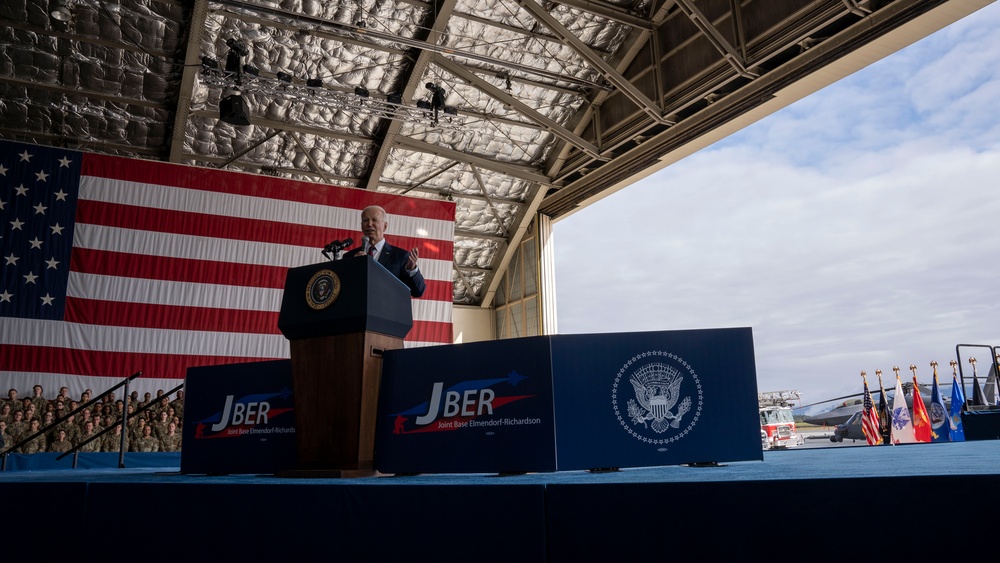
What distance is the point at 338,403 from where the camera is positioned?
7.26ft

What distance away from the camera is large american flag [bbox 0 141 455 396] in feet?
31.4

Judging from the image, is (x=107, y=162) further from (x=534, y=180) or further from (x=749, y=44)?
(x=749, y=44)

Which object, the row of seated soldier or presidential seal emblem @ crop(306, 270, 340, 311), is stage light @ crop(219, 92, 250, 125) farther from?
presidential seal emblem @ crop(306, 270, 340, 311)

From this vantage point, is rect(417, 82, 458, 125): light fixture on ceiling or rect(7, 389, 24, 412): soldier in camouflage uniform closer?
rect(7, 389, 24, 412): soldier in camouflage uniform

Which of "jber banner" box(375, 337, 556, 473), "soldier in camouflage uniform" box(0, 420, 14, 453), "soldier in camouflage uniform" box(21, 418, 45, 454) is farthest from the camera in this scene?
"soldier in camouflage uniform" box(21, 418, 45, 454)

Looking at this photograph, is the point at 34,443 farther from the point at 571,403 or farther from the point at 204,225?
the point at 571,403

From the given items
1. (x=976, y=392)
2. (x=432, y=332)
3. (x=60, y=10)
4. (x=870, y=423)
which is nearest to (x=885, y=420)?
(x=870, y=423)

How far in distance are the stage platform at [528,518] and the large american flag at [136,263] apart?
29.5ft

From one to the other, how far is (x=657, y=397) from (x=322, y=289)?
1.24 meters

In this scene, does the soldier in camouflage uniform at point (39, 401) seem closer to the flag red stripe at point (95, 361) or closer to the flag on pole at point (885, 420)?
the flag red stripe at point (95, 361)

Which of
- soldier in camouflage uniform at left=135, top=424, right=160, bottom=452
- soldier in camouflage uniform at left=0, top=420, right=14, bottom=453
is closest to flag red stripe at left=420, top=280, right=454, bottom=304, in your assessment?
soldier in camouflage uniform at left=135, top=424, right=160, bottom=452

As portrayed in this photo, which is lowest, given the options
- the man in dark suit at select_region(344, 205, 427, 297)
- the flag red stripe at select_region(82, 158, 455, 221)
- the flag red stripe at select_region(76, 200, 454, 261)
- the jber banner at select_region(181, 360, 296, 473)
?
the jber banner at select_region(181, 360, 296, 473)

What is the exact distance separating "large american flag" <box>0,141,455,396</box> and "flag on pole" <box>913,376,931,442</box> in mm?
9360

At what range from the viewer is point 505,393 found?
86.9 inches
